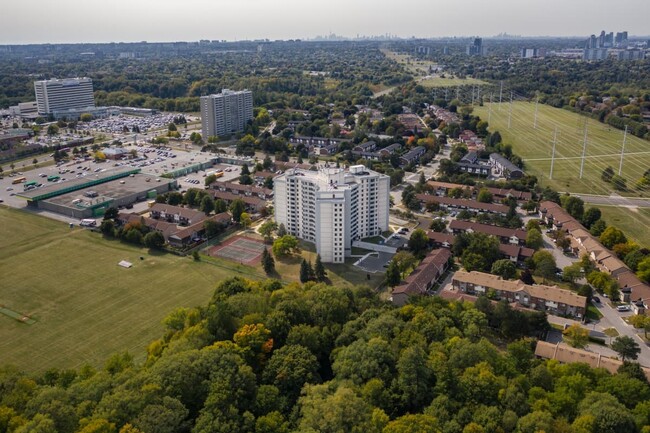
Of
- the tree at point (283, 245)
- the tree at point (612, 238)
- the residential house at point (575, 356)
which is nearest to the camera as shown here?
the residential house at point (575, 356)

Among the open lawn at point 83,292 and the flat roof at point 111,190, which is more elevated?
the flat roof at point 111,190

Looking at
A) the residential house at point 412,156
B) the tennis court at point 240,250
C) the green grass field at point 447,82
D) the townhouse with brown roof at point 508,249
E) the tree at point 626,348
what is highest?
the green grass field at point 447,82

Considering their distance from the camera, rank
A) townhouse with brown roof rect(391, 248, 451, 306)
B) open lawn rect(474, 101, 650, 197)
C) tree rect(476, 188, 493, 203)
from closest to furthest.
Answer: townhouse with brown roof rect(391, 248, 451, 306) < tree rect(476, 188, 493, 203) < open lawn rect(474, 101, 650, 197)

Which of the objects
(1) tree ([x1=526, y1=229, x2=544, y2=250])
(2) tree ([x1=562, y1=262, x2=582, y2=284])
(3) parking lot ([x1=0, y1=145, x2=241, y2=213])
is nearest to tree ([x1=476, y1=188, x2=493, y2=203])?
(1) tree ([x1=526, y1=229, x2=544, y2=250])

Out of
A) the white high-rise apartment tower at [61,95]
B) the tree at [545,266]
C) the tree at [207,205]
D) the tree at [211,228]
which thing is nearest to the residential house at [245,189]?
the tree at [207,205]

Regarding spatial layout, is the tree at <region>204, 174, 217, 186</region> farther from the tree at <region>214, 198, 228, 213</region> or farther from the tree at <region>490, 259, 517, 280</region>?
the tree at <region>490, 259, 517, 280</region>

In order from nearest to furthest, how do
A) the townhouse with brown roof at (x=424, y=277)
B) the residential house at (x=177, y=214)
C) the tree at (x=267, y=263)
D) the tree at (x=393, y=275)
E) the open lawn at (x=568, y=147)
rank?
the townhouse with brown roof at (x=424, y=277)
the tree at (x=393, y=275)
the tree at (x=267, y=263)
the residential house at (x=177, y=214)
the open lawn at (x=568, y=147)

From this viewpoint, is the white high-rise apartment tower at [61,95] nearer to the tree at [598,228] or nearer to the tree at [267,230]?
the tree at [267,230]
